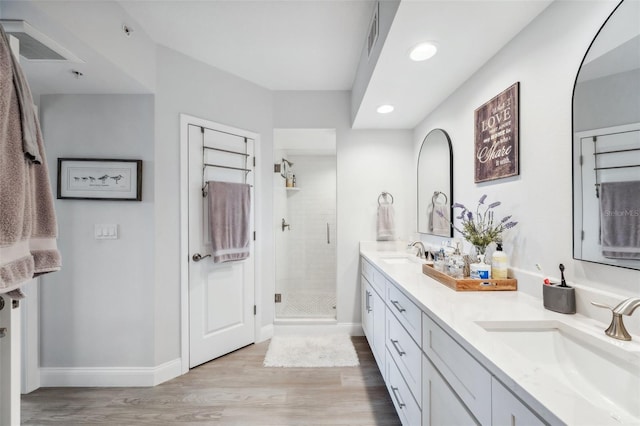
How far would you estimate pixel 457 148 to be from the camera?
200 cm

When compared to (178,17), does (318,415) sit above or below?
below

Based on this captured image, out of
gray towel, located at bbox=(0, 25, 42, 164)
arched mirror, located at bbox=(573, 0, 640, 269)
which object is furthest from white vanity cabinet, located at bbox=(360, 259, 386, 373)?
gray towel, located at bbox=(0, 25, 42, 164)

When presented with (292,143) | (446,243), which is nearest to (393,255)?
(446,243)

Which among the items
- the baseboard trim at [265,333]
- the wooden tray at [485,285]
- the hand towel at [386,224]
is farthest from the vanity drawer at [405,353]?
the baseboard trim at [265,333]

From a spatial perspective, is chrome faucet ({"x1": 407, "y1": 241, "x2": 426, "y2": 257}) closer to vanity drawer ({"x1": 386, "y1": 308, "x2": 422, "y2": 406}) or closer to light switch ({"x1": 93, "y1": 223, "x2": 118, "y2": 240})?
vanity drawer ({"x1": 386, "y1": 308, "x2": 422, "y2": 406})

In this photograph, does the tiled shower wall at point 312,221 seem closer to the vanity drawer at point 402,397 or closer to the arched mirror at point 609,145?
the vanity drawer at point 402,397

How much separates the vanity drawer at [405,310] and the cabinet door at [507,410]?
0.50m

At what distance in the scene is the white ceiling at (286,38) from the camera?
49.6 inches

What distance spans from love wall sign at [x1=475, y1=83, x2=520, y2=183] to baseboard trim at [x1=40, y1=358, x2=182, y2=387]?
2.73 metres

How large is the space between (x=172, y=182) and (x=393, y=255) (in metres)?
2.09

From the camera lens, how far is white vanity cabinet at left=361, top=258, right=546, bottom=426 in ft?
2.34

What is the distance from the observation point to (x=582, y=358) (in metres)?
0.87

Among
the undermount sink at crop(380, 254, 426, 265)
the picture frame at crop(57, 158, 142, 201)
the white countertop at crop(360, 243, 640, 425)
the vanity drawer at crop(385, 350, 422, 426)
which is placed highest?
the picture frame at crop(57, 158, 142, 201)

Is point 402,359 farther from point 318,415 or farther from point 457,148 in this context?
point 457,148
